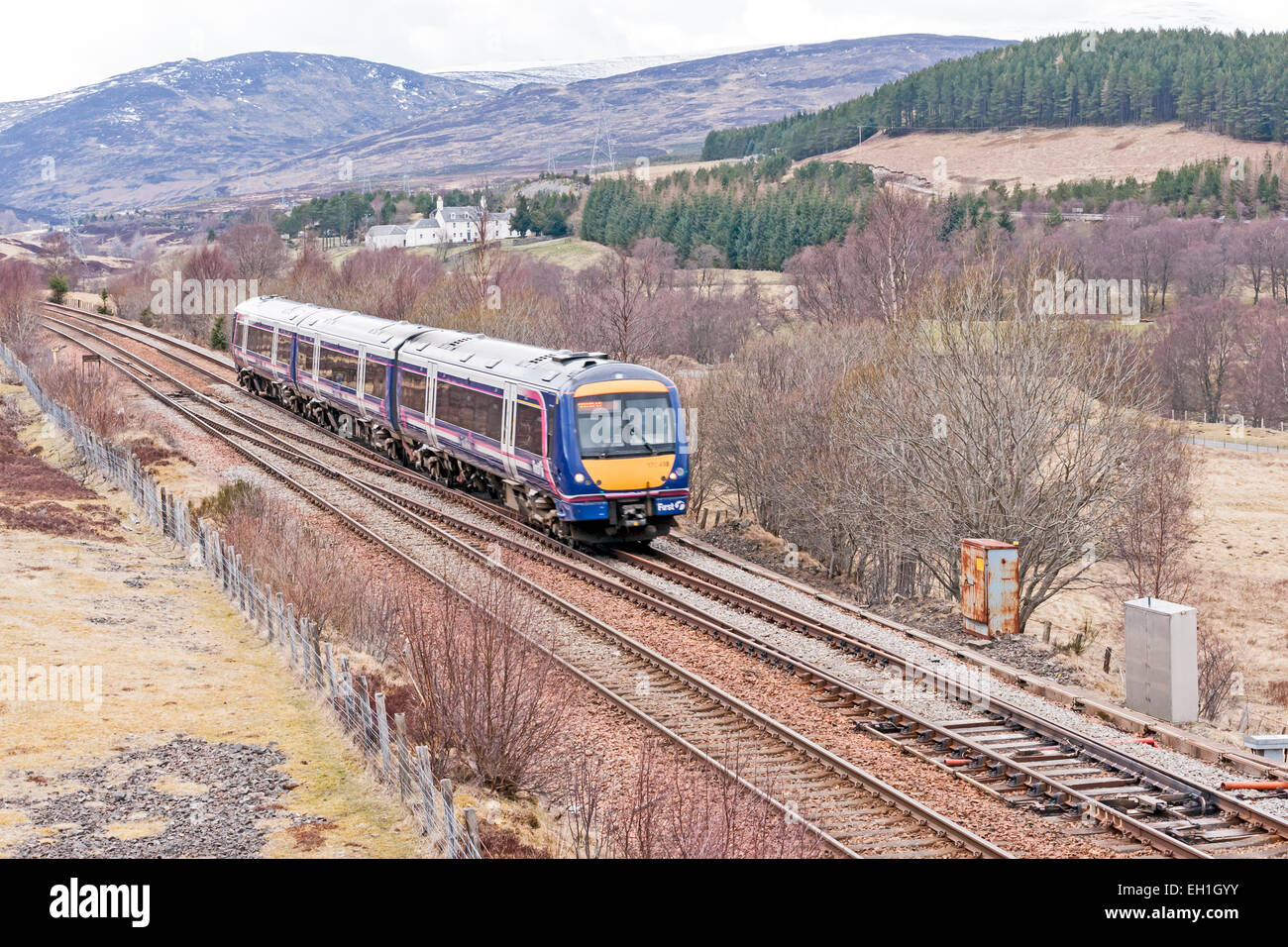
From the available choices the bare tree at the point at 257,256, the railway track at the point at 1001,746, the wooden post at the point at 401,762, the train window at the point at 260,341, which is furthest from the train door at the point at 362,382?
the bare tree at the point at 257,256

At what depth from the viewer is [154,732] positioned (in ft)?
45.9

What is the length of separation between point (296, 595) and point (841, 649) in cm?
809

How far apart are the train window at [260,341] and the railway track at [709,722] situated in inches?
636

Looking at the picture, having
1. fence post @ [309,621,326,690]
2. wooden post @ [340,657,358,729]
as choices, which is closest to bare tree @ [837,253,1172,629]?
fence post @ [309,621,326,690]

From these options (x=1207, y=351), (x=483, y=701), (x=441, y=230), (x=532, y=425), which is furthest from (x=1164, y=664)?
(x=441, y=230)

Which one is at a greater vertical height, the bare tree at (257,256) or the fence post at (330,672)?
the bare tree at (257,256)

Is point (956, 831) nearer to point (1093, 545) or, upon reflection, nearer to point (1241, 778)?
point (1241, 778)

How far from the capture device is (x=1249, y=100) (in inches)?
6245

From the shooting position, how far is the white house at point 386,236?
14838 centimetres

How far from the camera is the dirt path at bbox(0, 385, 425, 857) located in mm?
10922

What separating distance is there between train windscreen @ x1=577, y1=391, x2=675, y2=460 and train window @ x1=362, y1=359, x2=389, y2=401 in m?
10.9

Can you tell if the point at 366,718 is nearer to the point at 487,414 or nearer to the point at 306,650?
the point at 306,650

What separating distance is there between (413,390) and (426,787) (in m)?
21.9

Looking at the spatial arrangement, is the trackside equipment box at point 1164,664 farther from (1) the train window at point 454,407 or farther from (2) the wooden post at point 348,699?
(1) the train window at point 454,407
